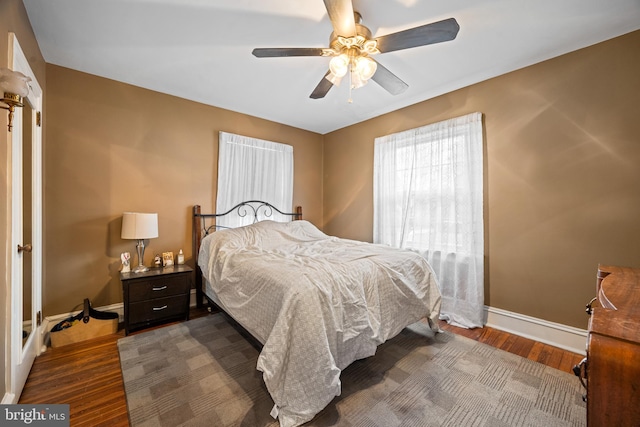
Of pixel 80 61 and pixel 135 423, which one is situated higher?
pixel 80 61

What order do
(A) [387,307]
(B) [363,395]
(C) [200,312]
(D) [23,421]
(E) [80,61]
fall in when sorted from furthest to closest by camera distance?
1. (C) [200,312]
2. (E) [80,61]
3. (A) [387,307]
4. (B) [363,395]
5. (D) [23,421]

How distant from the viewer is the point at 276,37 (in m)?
2.15

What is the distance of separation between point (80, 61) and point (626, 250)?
516 centimetres

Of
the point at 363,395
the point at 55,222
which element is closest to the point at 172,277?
the point at 55,222

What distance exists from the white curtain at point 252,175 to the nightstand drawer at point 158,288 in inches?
39.1

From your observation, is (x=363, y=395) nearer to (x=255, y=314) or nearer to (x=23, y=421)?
(x=255, y=314)

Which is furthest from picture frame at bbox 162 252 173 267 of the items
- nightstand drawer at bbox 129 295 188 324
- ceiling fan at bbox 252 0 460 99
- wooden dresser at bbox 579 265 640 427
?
wooden dresser at bbox 579 265 640 427

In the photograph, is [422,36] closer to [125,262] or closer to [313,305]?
[313,305]

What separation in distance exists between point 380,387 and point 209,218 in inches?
111

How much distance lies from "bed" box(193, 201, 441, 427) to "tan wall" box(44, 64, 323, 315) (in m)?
0.82

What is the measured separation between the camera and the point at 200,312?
312cm

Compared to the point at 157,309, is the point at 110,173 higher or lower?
higher

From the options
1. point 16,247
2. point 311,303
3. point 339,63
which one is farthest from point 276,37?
point 16,247

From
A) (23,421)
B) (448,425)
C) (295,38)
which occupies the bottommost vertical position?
(448,425)
